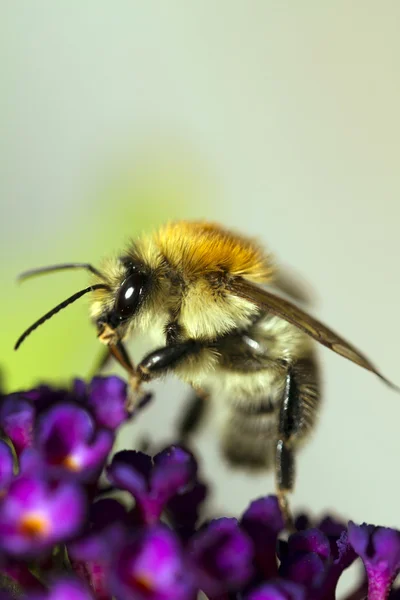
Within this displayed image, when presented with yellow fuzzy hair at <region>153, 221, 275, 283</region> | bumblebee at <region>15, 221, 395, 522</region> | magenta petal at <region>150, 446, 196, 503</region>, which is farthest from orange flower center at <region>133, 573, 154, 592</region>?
yellow fuzzy hair at <region>153, 221, 275, 283</region>

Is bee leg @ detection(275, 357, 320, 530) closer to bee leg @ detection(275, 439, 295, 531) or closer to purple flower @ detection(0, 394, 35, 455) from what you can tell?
bee leg @ detection(275, 439, 295, 531)

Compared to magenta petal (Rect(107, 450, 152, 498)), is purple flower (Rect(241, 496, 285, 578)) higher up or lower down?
lower down

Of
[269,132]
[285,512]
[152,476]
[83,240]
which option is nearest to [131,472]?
[152,476]

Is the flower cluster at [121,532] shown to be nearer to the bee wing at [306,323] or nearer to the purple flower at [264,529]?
the purple flower at [264,529]

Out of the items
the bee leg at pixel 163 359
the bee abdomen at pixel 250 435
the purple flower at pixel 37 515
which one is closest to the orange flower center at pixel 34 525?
the purple flower at pixel 37 515

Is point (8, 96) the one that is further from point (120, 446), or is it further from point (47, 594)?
point (47, 594)

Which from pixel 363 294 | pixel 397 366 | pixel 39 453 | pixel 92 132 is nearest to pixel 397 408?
pixel 397 366
